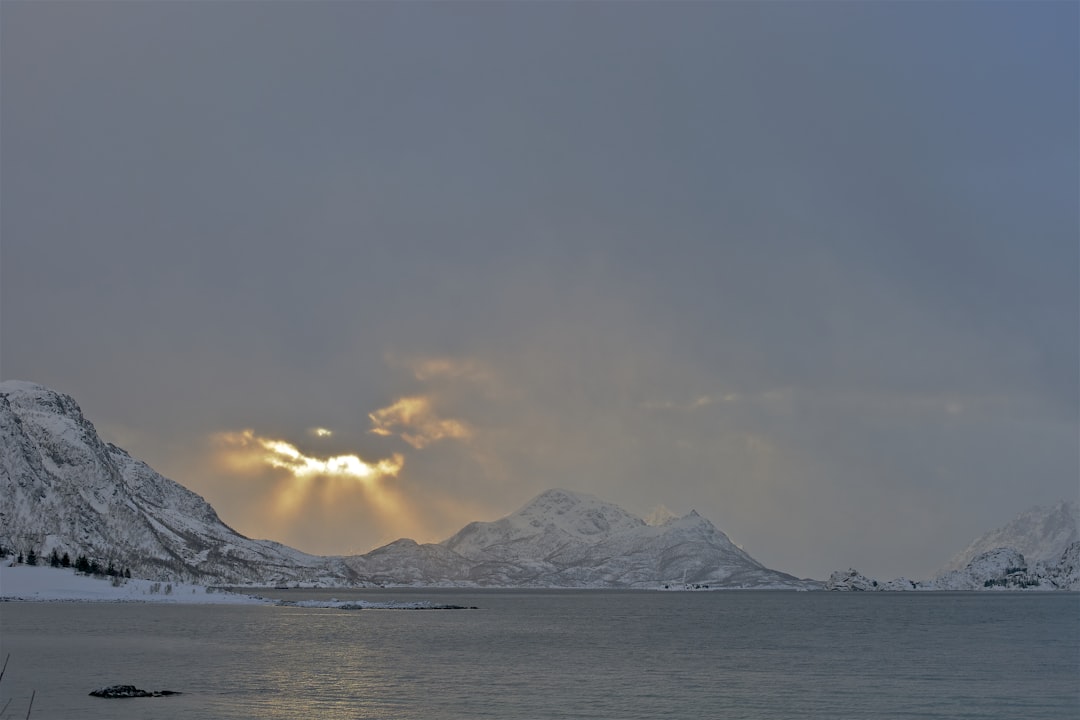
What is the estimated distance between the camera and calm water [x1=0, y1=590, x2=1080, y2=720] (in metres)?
73.8

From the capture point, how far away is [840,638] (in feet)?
545

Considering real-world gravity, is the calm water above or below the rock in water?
below

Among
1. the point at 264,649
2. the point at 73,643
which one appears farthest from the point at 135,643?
the point at 264,649

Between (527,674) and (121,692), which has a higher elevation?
(121,692)

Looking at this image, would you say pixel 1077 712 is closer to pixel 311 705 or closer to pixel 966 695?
pixel 966 695

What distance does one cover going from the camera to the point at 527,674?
9931 cm

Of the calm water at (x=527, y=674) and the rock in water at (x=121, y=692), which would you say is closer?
the rock in water at (x=121, y=692)

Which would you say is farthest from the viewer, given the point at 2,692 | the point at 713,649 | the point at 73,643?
the point at 713,649

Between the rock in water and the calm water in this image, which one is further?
the calm water

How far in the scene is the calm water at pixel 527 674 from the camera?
73812 mm

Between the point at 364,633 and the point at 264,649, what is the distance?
1668 inches

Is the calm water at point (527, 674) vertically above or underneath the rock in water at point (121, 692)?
underneath

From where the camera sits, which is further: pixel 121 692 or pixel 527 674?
pixel 527 674

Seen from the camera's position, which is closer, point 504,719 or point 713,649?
point 504,719
